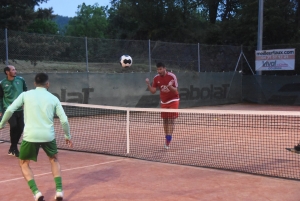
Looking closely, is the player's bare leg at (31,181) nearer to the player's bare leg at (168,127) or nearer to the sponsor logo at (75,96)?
the player's bare leg at (168,127)

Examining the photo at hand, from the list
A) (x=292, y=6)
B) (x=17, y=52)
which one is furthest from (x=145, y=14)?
(x=17, y=52)

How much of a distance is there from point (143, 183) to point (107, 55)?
12.0 m

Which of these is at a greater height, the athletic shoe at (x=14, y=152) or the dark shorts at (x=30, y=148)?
the dark shorts at (x=30, y=148)

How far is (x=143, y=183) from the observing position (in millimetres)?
6453

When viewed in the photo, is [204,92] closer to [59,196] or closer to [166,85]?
[166,85]

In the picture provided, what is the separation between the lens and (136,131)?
11023mm

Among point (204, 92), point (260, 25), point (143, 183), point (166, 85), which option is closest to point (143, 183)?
point (143, 183)

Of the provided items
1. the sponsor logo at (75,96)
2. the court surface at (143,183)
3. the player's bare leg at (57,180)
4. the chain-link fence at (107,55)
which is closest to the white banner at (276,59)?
the chain-link fence at (107,55)

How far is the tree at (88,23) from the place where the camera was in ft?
264

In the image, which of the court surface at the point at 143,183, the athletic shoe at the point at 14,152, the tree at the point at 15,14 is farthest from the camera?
the tree at the point at 15,14

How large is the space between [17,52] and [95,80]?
11.0 ft

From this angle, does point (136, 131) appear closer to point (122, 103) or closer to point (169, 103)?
point (169, 103)

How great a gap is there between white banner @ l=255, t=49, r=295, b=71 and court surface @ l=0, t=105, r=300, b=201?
50.1 ft

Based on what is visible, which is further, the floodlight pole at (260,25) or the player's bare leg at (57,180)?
the floodlight pole at (260,25)
